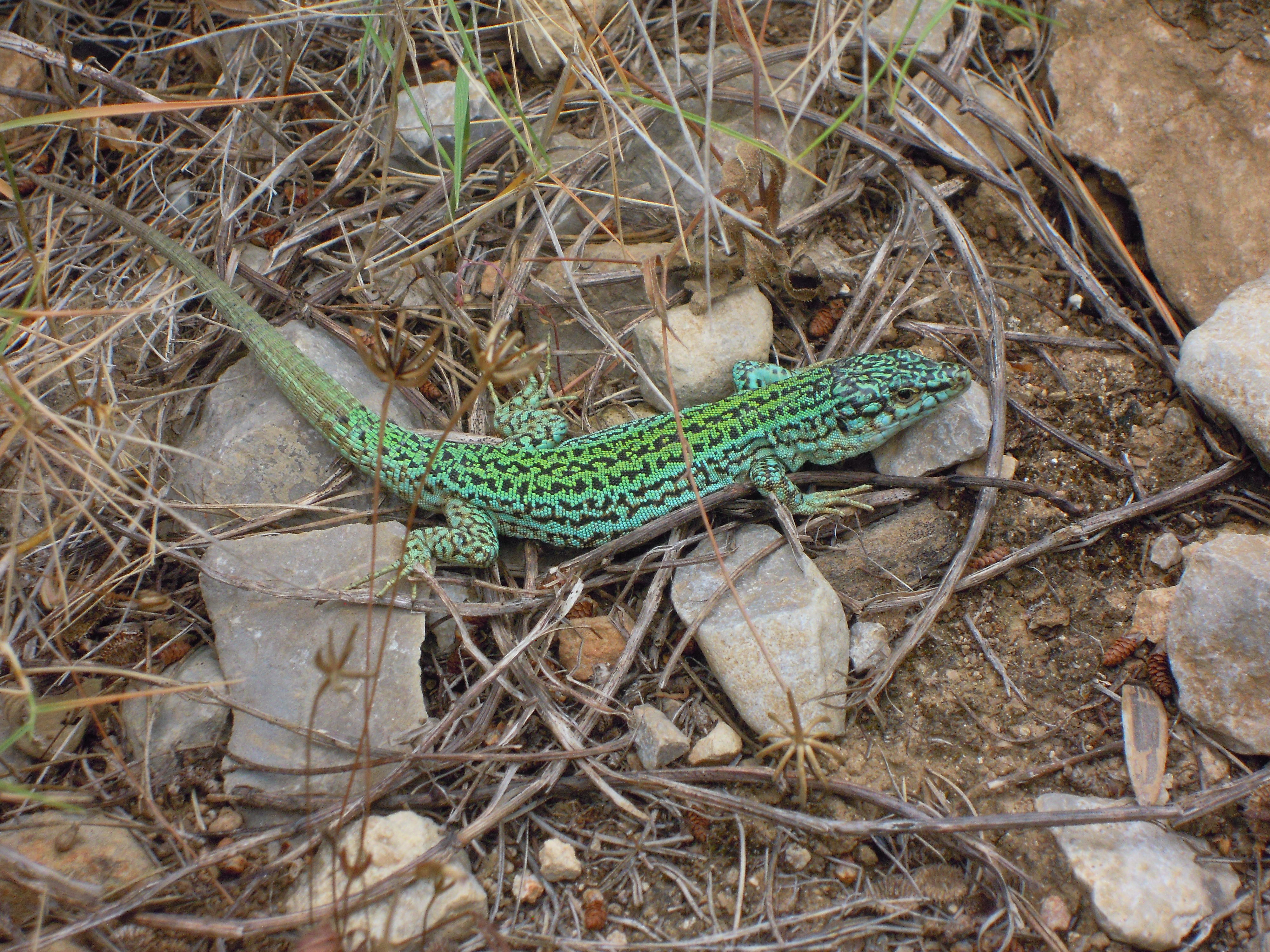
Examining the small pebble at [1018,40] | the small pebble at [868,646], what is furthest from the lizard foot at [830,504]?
the small pebble at [1018,40]

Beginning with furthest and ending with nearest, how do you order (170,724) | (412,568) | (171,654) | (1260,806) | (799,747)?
(412,568)
(171,654)
(170,724)
(1260,806)
(799,747)

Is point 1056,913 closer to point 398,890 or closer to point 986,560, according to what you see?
point 986,560

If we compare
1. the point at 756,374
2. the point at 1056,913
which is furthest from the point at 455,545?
the point at 1056,913

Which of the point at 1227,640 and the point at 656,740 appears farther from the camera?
the point at 656,740

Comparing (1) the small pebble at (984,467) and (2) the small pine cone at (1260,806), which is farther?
(1) the small pebble at (984,467)

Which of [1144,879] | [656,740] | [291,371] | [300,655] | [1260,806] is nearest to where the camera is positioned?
[1144,879]

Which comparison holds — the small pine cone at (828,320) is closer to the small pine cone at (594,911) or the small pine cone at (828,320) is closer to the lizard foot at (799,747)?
the lizard foot at (799,747)
